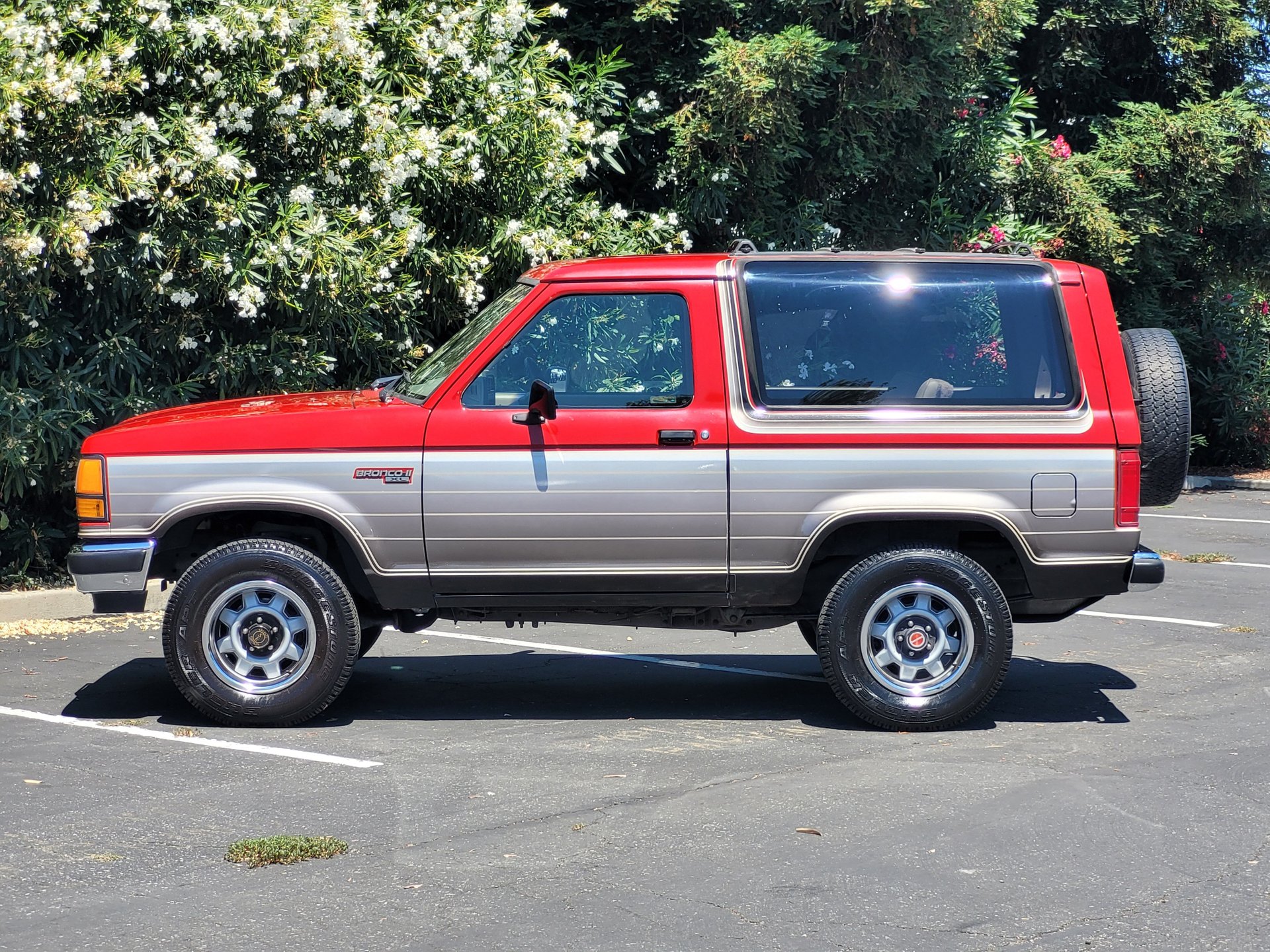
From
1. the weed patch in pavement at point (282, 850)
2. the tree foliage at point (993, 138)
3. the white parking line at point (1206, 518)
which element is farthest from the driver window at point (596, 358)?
the white parking line at point (1206, 518)

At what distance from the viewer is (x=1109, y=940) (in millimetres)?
4281

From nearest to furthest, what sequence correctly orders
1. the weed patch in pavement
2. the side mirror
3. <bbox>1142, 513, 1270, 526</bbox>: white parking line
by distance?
the weed patch in pavement
the side mirror
<bbox>1142, 513, 1270, 526</bbox>: white parking line

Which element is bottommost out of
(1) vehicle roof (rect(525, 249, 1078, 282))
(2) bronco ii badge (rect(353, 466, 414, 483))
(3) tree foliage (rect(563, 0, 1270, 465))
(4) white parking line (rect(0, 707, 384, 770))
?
(4) white parking line (rect(0, 707, 384, 770))

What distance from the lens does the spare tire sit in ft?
22.5

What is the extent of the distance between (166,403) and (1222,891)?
25.9 feet

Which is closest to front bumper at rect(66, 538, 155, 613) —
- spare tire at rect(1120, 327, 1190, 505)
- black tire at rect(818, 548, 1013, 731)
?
black tire at rect(818, 548, 1013, 731)

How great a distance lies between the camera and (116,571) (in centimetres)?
665

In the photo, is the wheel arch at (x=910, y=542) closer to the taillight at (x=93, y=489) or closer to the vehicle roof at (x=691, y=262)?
the vehicle roof at (x=691, y=262)

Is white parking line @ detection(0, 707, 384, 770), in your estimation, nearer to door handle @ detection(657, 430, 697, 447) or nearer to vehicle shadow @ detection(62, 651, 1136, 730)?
vehicle shadow @ detection(62, 651, 1136, 730)

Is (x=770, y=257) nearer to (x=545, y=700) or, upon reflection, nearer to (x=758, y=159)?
(x=545, y=700)

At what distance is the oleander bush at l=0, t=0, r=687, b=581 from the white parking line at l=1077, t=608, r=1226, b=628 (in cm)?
494

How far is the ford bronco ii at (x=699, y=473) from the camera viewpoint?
21.9 feet

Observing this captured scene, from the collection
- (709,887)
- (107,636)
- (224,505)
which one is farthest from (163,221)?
(709,887)

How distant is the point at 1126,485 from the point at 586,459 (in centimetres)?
244
